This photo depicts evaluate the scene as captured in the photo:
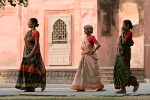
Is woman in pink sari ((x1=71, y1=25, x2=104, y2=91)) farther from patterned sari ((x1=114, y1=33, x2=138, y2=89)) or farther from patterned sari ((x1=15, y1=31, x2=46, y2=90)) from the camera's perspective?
patterned sari ((x1=114, y1=33, x2=138, y2=89))

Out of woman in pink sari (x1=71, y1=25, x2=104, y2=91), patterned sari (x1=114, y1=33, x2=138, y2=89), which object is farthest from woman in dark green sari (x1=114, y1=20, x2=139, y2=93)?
woman in pink sari (x1=71, y1=25, x2=104, y2=91)

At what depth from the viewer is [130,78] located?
41.7 ft

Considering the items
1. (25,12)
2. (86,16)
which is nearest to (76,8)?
(86,16)

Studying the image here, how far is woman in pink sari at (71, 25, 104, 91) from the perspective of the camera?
13820mm

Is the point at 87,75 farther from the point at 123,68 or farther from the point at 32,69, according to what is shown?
the point at 123,68

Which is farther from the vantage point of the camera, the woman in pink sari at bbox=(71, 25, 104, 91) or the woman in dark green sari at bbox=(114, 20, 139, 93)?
the woman in pink sari at bbox=(71, 25, 104, 91)

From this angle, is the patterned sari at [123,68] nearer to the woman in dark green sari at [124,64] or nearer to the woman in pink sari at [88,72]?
the woman in dark green sari at [124,64]

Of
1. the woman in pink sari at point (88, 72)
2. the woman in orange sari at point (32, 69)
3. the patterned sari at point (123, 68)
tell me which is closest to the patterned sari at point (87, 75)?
the woman in pink sari at point (88, 72)

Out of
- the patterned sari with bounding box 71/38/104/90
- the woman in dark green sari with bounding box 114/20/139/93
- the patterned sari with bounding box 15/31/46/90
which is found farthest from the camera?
the patterned sari with bounding box 71/38/104/90

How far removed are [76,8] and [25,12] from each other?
7.23 feet

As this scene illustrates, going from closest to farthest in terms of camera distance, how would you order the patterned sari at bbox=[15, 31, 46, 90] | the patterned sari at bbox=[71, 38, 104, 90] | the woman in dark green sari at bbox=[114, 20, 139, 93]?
the woman in dark green sari at bbox=[114, 20, 139, 93] → the patterned sari at bbox=[15, 31, 46, 90] → the patterned sari at bbox=[71, 38, 104, 90]

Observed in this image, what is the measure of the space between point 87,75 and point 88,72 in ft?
0.25

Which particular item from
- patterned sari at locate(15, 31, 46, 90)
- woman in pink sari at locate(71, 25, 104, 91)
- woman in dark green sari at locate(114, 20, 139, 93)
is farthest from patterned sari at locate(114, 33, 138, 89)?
patterned sari at locate(15, 31, 46, 90)

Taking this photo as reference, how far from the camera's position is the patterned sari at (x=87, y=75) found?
544 inches
